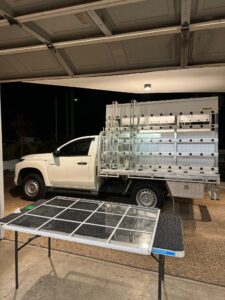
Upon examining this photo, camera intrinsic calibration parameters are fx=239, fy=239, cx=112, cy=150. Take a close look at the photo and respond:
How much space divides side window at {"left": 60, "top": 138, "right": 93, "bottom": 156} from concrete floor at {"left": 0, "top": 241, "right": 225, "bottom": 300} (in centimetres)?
310

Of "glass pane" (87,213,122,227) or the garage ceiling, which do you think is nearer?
the garage ceiling

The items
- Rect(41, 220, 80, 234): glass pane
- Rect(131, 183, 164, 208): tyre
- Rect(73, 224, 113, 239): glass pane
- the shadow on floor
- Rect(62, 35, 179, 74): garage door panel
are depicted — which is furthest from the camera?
Rect(131, 183, 164, 208): tyre

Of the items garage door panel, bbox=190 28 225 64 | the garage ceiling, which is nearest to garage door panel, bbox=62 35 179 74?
the garage ceiling

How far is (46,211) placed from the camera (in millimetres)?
2887

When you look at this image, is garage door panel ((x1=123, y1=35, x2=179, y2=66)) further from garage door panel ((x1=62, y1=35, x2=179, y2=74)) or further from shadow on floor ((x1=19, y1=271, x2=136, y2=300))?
shadow on floor ((x1=19, y1=271, x2=136, y2=300))

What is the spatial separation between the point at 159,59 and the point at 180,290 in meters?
2.60

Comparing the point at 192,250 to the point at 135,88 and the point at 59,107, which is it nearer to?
the point at 135,88

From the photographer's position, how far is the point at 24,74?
3.24 metres

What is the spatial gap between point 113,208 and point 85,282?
35.5 inches

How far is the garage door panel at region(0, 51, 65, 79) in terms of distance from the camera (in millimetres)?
2848

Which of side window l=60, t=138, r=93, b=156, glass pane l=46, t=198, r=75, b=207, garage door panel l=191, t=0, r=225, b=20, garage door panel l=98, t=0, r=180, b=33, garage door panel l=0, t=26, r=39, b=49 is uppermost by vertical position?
garage door panel l=0, t=26, r=39, b=49

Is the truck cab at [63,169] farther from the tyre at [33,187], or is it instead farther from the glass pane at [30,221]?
the glass pane at [30,221]

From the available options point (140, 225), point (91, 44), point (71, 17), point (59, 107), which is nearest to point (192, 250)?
point (140, 225)

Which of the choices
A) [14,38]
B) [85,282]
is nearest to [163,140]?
[85,282]
